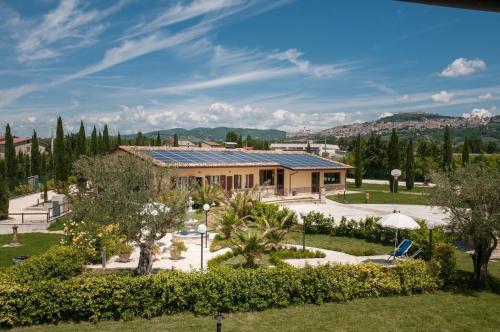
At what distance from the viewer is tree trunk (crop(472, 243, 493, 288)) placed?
40.4 feet

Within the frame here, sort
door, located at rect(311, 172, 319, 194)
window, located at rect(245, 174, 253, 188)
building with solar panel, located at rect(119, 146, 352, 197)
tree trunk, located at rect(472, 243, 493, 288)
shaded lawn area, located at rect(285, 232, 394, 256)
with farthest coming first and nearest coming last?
door, located at rect(311, 172, 319, 194) → window, located at rect(245, 174, 253, 188) → building with solar panel, located at rect(119, 146, 352, 197) → shaded lawn area, located at rect(285, 232, 394, 256) → tree trunk, located at rect(472, 243, 493, 288)

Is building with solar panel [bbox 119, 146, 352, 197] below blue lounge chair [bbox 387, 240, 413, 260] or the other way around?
the other way around

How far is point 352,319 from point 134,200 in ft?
22.6

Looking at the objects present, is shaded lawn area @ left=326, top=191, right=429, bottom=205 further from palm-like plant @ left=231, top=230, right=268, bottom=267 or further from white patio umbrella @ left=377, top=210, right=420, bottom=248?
palm-like plant @ left=231, top=230, right=268, bottom=267

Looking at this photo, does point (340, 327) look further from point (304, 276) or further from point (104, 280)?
point (104, 280)

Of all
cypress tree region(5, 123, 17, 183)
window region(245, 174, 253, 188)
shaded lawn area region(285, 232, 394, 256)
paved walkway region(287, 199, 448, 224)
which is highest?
cypress tree region(5, 123, 17, 183)

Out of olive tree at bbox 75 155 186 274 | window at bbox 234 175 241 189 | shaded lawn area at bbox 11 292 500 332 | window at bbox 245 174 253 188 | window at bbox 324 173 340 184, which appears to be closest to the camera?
shaded lawn area at bbox 11 292 500 332

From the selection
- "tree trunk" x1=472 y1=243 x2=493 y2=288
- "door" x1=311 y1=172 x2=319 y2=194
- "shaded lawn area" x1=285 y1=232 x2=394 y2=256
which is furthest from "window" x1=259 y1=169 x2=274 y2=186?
"tree trunk" x1=472 y1=243 x2=493 y2=288

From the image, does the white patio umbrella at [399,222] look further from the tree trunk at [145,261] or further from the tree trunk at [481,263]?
the tree trunk at [145,261]

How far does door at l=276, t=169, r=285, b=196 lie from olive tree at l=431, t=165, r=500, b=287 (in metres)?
23.5

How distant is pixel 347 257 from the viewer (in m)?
16.2

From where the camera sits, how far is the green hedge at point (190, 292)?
9.77 m

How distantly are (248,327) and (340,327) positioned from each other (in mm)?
2198

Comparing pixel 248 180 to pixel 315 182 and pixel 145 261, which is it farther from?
pixel 145 261
